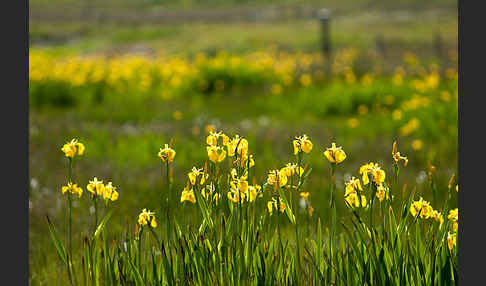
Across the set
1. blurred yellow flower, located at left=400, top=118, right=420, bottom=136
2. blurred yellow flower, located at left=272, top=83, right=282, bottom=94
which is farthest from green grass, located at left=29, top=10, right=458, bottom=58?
blurred yellow flower, located at left=400, top=118, right=420, bottom=136

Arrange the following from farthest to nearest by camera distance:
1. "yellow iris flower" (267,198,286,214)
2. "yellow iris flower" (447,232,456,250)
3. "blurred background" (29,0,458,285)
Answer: "blurred background" (29,0,458,285), "yellow iris flower" (447,232,456,250), "yellow iris flower" (267,198,286,214)

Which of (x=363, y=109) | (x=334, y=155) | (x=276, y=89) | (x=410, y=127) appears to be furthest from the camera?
(x=276, y=89)

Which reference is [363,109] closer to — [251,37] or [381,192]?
[381,192]

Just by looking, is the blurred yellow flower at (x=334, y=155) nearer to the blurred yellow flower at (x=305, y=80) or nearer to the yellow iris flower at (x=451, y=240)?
the yellow iris flower at (x=451, y=240)

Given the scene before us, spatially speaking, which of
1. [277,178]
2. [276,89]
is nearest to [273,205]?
[277,178]

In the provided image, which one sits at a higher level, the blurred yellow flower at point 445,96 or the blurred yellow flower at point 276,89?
the blurred yellow flower at point 276,89

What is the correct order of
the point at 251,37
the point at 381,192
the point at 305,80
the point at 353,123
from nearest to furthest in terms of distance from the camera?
the point at 381,192 → the point at 353,123 → the point at 305,80 → the point at 251,37

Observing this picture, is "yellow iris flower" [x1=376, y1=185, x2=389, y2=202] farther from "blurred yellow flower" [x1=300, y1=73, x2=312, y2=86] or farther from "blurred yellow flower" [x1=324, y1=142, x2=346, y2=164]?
"blurred yellow flower" [x1=300, y1=73, x2=312, y2=86]

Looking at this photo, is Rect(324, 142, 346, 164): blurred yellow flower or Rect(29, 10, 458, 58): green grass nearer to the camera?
Rect(324, 142, 346, 164): blurred yellow flower

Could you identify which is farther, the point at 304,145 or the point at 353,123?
the point at 353,123

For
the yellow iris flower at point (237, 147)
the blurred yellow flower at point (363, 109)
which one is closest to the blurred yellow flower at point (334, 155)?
the yellow iris flower at point (237, 147)

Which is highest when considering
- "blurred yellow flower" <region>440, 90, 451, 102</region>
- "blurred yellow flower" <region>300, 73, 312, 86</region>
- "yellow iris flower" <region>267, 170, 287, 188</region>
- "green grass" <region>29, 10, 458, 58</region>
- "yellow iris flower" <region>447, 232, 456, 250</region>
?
"green grass" <region>29, 10, 458, 58</region>

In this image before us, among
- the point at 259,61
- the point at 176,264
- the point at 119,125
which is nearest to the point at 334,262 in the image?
the point at 176,264

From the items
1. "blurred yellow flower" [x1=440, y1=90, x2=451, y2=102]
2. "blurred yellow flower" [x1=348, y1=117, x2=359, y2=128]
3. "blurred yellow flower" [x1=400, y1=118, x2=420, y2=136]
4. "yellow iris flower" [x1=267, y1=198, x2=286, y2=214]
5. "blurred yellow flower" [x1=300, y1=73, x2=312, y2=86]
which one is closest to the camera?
"yellow iris flower" [x1=267, y1=198, x2=286, y2=214]
